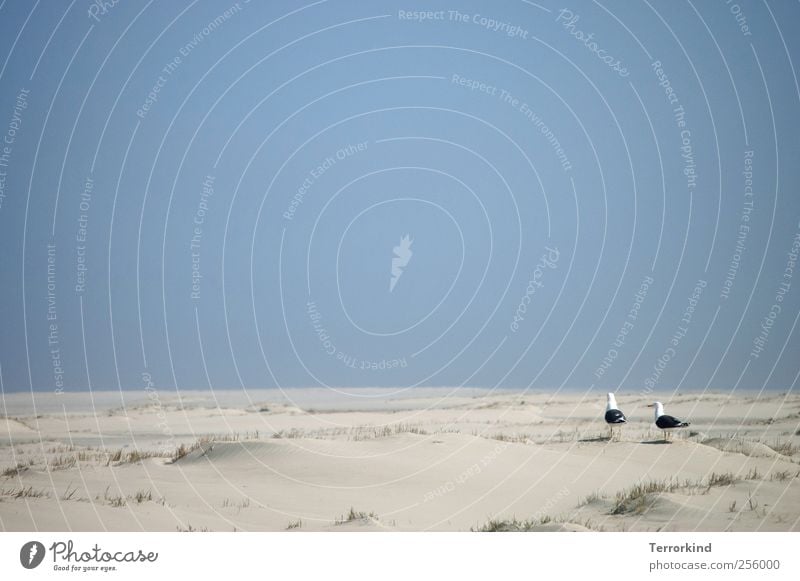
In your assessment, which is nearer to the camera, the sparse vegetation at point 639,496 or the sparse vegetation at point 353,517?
the sparse vegetation at point 353,517

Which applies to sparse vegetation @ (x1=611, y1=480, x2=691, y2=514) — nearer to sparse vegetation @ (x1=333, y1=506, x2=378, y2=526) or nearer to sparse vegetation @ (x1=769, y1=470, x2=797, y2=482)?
sparse vegetation @ (x1=769, y1=470, x2=797, y2=482)

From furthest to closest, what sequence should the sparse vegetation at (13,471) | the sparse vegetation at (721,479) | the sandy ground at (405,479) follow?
the sparse vegetation at (13,471) < the sparse vegetation at (721,479) < the sandy ground at (405,479)

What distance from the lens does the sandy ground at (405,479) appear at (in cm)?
1564

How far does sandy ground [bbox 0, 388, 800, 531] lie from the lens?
15.6 m

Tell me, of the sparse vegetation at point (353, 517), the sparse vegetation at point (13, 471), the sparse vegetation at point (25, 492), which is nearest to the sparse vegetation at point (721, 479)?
the sparse vegetation at point (353, 517)

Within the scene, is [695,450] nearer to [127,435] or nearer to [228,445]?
[228,445]

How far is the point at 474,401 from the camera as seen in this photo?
41.0 metres

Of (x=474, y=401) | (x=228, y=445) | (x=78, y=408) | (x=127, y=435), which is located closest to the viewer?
(x=228, y=445)

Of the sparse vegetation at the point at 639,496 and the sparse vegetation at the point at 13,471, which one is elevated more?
the sparse vegetation at the point at 639,496

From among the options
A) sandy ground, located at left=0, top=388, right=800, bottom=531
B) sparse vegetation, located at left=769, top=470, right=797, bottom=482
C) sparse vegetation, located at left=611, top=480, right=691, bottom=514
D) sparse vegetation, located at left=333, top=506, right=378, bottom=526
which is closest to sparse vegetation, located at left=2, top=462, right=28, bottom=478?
sandy ground, located at left=0, top=388, right=800, bottom=531

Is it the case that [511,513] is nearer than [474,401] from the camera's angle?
Yes

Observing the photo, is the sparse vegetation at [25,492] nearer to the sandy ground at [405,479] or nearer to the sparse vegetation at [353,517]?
the sandy ground at [405,479]
